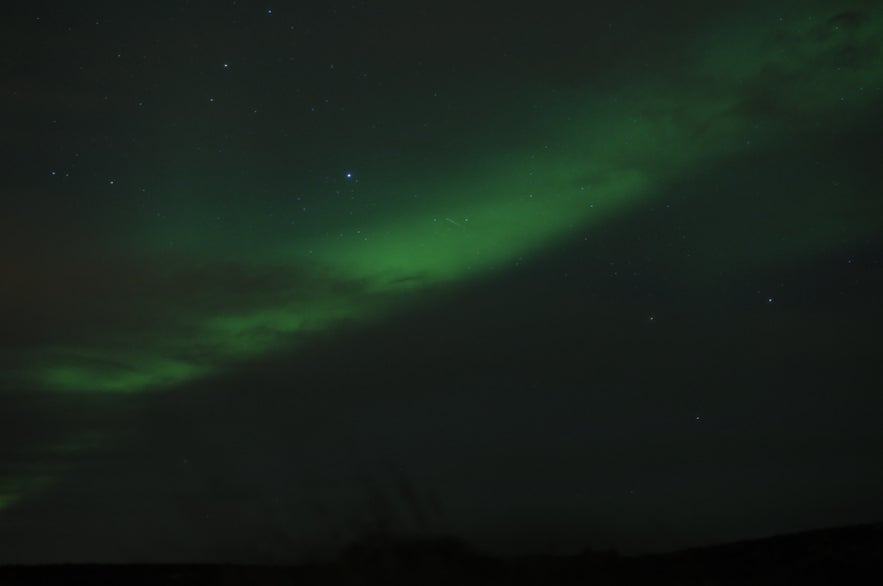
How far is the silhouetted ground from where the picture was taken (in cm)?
2133

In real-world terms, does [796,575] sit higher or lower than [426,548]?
lower

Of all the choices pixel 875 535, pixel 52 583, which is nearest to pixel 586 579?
pixel 875 535

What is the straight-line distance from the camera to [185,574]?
27.9m

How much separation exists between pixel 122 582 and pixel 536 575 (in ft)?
39.5

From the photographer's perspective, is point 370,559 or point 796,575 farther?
point 370,559

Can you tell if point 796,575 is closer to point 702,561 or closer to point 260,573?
point 702,561

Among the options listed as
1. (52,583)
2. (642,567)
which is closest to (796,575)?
(642,567)

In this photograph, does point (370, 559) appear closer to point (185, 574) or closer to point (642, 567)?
point (185, 574)

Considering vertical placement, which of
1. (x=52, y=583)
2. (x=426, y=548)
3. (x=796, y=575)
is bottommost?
(x=796, y=575)

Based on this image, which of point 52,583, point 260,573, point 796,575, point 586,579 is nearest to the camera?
point 796,575

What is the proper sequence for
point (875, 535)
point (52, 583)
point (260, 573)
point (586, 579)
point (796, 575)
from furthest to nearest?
point (260, 573) < point (52, 583) < point (586, 579) < point (875, 535) < point (796, 575)

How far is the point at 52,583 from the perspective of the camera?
87.4 ft

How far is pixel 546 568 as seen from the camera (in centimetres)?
2625

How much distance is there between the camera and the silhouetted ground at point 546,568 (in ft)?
70.0
